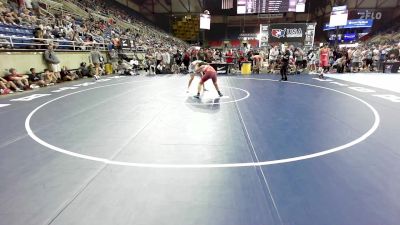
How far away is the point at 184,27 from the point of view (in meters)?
47.8

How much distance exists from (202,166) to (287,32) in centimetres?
1795

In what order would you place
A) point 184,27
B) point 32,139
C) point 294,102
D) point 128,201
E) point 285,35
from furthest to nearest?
point 184,27 < point 285,35 < point 294,102 < point 32,139 < point 128,201

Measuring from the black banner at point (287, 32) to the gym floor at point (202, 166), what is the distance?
13388 mm

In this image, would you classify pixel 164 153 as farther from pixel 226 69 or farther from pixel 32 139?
pixel 226 69

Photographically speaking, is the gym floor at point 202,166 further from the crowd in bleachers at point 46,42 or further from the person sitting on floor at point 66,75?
the person sitting on floor at point 66,75

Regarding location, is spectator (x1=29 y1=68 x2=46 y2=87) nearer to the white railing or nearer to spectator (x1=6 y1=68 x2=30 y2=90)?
spectator (x1=6 y1=68 x2=30 y2=90)

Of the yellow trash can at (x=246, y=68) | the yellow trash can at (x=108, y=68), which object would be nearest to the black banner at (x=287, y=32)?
the yellow trash can at (x=246, y=68)

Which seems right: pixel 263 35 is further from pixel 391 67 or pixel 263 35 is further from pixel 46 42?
pixel 46 42

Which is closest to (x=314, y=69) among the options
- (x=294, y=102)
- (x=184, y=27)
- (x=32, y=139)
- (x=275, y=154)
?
(x=294, y=102)

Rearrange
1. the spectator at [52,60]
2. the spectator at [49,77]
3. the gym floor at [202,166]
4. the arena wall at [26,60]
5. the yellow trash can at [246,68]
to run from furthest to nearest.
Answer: the yellow trash can at [246,68]
the spectator at [52,60]
the spectator at [49,77]
the arena wall at [26,60]
the gym floor at [202,166]

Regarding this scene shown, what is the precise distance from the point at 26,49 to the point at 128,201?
11.8 m

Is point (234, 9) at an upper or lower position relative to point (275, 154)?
upper

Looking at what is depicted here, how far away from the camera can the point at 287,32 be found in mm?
18969

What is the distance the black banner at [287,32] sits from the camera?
18750 mm
